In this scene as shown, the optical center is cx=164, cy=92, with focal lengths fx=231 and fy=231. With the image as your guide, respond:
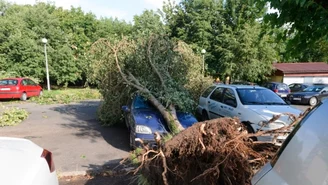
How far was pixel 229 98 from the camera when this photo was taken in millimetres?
7191

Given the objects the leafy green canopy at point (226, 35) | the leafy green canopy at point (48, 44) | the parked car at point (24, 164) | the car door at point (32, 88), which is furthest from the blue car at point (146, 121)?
the leafy green canopy at point (226, 35)

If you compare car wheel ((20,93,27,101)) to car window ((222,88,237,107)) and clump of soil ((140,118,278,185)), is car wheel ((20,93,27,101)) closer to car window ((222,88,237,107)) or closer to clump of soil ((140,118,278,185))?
car window ((222,88,237,107))

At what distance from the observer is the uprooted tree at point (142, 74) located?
21.8 feet

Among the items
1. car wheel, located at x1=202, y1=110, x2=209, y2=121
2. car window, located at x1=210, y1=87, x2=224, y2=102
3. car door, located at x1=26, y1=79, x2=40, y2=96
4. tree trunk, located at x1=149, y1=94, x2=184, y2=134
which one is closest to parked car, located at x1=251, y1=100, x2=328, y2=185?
tree trunk, located at x1=149, y1=94, x2=184, y2=134

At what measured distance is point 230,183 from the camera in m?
3.08

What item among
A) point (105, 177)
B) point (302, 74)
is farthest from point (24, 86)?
point (302, 74)

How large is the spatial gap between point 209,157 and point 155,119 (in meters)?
2.81

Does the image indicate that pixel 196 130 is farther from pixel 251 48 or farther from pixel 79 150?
pixel 251 48

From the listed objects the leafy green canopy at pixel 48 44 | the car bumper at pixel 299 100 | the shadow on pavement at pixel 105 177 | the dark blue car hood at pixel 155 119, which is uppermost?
the leafy green canopy at pixel 48 44

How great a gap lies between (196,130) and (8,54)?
2334 centimetres

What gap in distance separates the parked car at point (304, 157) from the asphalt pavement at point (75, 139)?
4.06 metres

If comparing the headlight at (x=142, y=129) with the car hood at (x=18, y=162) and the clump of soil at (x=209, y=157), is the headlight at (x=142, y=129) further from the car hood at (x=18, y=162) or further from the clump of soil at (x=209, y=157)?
the car hood at (x=18, y=162)

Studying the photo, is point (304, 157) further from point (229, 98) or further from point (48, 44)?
point (48, 44)

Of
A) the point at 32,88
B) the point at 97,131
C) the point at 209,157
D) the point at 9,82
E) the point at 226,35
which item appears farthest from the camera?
the point at 226,35
